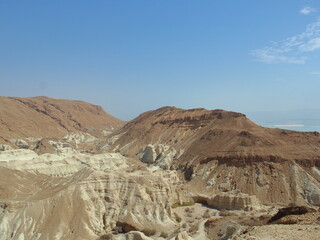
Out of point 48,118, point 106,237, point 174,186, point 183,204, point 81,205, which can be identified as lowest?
point 106,237

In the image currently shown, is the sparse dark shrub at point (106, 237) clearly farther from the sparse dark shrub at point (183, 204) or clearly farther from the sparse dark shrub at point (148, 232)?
the sparse dark shrub at point (183, 204)

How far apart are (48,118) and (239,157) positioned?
96.2m

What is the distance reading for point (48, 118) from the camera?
129m

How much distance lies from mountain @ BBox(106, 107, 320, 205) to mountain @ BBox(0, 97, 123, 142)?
44165 millimetres

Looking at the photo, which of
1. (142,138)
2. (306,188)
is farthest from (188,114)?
(306,188)

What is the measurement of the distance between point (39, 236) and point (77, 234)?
2.90 meters

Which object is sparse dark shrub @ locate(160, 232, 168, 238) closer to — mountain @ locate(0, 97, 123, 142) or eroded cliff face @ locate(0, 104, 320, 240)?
eroded cliff face @ locate(0, 104, 320, 240)

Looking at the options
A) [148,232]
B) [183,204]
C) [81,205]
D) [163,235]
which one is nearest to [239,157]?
[183,204]

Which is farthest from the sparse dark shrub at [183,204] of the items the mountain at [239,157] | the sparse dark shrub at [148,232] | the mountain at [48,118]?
the mountain at [48,118]

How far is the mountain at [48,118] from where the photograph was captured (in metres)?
104

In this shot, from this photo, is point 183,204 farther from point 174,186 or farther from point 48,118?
point 48,118

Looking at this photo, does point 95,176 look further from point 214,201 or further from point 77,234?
point 214,201

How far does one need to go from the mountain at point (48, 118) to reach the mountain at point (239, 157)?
44.2 meters

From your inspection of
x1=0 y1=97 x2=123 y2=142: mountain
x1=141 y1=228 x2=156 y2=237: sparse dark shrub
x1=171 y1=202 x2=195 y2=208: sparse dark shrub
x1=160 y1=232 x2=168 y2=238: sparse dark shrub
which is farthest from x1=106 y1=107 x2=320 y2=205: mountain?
x1=0 y1=97 x2=123 y2=142: mountain
